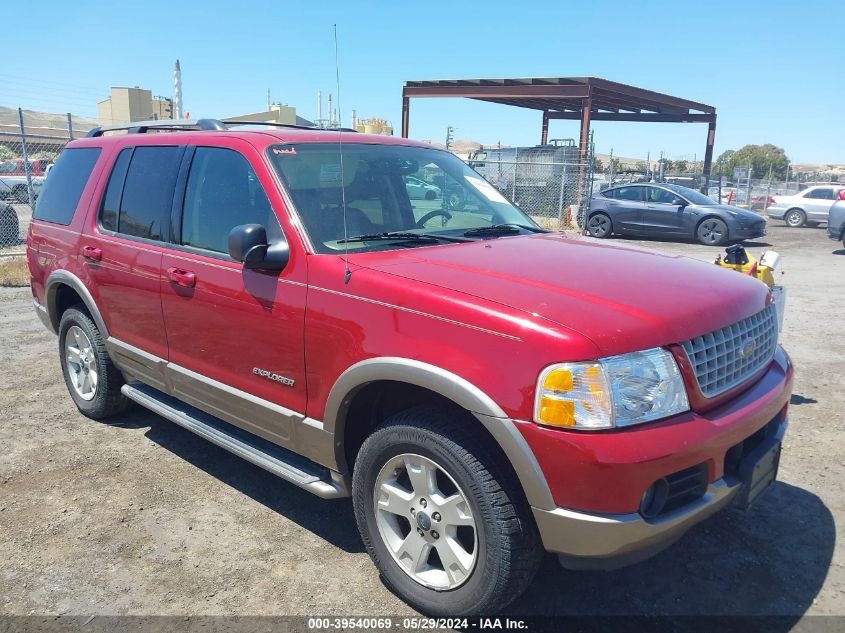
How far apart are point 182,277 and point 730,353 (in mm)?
2771

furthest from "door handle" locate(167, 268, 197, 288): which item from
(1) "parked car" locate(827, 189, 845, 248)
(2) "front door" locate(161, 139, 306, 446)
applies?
(1) "parked car" locate(827, 189, 845, 248)

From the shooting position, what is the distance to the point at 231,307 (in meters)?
3.39

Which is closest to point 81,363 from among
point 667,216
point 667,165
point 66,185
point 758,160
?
point 66,185

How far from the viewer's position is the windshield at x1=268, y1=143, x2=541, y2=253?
3.32 metres

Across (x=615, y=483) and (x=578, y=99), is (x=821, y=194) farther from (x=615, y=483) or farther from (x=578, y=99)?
(x=615, y=483)

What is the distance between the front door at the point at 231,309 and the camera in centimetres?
318

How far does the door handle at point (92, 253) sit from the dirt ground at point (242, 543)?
126 centimetres

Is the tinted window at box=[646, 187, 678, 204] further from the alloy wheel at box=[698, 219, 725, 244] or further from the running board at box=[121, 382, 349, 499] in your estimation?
the running board at box=[121, 382, 349, 499]

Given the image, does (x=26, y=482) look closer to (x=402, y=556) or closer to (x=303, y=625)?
(x=303, y=625)

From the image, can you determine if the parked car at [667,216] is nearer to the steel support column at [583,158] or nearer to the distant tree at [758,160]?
the steel support column at [583,158]

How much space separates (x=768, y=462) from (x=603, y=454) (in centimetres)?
109

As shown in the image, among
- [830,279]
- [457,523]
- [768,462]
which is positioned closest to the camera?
[457,523]

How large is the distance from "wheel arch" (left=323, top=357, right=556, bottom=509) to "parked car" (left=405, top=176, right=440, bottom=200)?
1.47 metres

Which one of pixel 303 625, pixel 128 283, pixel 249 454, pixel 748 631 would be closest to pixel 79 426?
pixel 128 283
